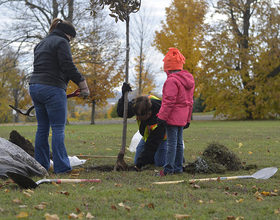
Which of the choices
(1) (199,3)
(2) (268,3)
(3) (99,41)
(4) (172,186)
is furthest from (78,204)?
(2) (268,3)

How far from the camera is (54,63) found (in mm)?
3879

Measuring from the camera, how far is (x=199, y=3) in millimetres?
22156

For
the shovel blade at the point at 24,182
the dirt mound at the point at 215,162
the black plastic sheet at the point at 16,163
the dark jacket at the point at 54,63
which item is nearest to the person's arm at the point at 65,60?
the dark jacket at the point at 54,63

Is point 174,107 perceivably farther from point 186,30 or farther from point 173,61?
point 186,30

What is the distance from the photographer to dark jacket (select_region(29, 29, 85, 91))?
12.5ft

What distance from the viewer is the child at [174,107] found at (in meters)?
3.91

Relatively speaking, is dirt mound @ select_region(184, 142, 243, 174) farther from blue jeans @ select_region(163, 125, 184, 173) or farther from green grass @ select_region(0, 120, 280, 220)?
green grass @ select_region(0, 120, 280, 220)

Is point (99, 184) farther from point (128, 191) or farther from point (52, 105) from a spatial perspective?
point (52, 105)

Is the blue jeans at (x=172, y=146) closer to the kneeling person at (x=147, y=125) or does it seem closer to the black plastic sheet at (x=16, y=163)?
the kneeling person at (x=147, y=125)

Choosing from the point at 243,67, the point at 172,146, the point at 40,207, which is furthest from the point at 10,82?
the point at 40,207

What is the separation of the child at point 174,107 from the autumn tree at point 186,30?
18012 mm

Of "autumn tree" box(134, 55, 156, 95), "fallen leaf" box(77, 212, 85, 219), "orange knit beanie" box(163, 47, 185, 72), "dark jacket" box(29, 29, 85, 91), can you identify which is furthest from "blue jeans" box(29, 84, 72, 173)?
"autumn tree" box(134, 55, 156, 95)

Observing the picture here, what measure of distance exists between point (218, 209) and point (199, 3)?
71.7ft

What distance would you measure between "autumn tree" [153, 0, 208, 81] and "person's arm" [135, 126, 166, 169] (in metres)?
18.0
